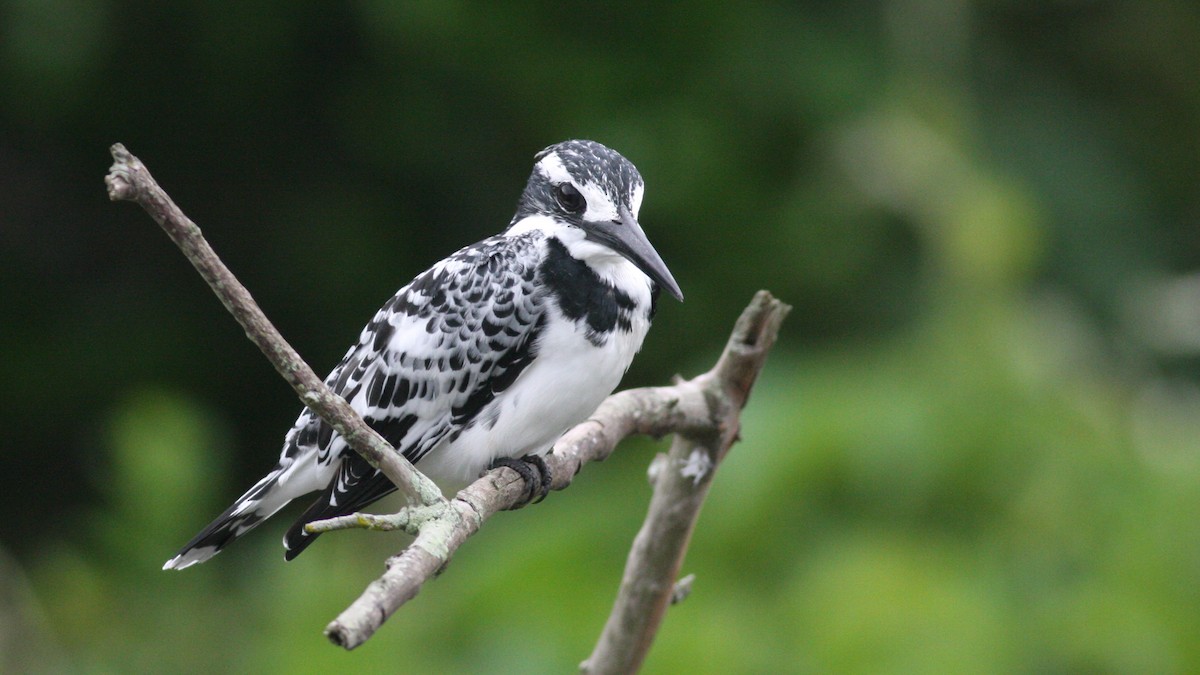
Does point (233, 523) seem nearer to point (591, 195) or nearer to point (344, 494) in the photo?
point (344, 494)

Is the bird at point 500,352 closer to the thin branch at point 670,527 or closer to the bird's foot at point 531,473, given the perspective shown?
the bird's foot at point 531,473

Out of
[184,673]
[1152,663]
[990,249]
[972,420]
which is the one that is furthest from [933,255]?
[184,673]

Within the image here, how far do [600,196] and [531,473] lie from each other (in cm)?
41

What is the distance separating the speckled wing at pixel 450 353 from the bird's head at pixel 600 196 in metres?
0.11

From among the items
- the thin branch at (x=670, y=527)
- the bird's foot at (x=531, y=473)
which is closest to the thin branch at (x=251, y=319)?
the bird's foot at (x=531, y=473)

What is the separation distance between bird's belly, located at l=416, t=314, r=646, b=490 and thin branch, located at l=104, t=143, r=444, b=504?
0.52 m

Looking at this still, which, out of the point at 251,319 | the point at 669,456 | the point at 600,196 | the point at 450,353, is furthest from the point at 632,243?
the point at 251,319

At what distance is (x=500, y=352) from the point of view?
1.90 metres

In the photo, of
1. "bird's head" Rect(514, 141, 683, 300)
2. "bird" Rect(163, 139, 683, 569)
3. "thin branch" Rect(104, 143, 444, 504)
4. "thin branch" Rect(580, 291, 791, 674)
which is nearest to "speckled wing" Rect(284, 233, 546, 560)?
"bird" Rect(163, 139, 683, 569)

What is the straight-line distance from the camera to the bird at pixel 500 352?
183cm

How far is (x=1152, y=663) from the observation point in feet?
9.16

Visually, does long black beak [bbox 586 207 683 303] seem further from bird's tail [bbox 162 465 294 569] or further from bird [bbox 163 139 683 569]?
bird's tail [bbox 162 465 294 569]

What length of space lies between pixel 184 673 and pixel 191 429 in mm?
Result: 654

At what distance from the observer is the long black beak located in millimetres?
1691
